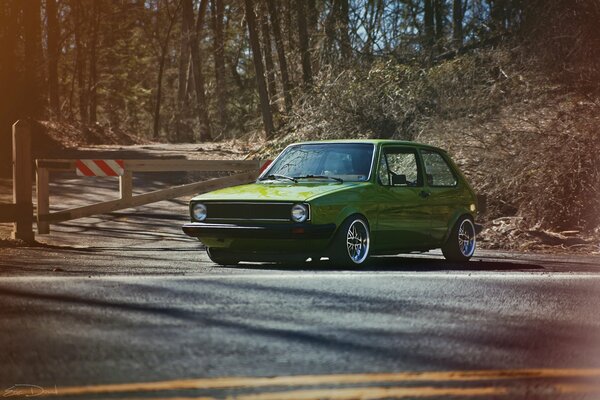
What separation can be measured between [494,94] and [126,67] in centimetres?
5205

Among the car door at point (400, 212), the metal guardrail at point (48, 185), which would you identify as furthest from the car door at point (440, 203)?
the metal guardrail at point (48, 185)

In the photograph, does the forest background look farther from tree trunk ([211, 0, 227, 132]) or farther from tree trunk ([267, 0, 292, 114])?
tree trunk ([211, 0, 227, 132])

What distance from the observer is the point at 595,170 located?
57.9 ft

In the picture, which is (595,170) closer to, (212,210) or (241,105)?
(212,210)

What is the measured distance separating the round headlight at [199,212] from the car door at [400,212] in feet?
6.58

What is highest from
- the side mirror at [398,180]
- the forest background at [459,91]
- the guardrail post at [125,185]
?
the forest background at [459,91]

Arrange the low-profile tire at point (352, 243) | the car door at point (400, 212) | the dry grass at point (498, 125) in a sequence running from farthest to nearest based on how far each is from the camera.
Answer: the dry grass at point (498, 125) < the car door at point (400, 212) < the low-profile tire at point (352, 243)

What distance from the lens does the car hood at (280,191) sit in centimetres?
1207

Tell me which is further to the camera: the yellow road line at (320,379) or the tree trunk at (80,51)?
the tree trunk at (80,51)

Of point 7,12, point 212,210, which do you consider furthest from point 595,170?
point 7,12

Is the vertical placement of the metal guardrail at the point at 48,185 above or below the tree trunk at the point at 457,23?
below

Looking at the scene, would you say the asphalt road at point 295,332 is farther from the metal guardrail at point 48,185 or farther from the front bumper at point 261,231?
the metal guardrail at point 48,185

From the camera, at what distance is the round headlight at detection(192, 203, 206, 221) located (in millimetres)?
12609
